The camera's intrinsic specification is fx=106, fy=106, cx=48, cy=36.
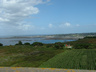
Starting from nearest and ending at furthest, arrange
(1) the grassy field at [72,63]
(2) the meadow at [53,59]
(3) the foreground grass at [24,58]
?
(1) the grassy field at [72,63] < (2) the meadow at [53,59] < (3) the foreground grass at [24,58]

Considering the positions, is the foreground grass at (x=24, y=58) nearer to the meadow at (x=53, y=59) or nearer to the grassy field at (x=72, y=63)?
the meadow at (x=53, y=59)

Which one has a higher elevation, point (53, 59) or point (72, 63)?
point (72, 63)

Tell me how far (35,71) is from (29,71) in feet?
0.70

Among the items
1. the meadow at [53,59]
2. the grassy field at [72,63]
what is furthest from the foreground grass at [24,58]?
the grassy field at [72,63]

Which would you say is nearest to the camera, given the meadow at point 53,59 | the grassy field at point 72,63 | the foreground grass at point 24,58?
the grassy field at point 72,63

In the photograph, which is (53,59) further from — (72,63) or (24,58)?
(24,58)

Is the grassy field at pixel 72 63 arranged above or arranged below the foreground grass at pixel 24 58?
above

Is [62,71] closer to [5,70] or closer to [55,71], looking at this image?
[55,71]

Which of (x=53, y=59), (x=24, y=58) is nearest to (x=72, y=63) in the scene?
(x=53, y=59)

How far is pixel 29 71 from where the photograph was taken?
11.9ft

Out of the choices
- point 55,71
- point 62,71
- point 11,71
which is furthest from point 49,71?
point 11,71

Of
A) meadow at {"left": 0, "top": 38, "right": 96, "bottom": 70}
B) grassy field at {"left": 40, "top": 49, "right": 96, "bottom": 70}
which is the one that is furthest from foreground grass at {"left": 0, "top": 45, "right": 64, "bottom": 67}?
A: grassy field at {"left": 40, "top": 49, "right": 96, "bottom": 70}

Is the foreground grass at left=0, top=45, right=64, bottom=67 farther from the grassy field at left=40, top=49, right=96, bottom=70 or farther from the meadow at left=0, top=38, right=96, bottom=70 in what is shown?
the grassy field at left=40, top=49, right=96, bottom=70

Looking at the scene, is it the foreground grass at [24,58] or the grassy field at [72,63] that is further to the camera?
the foreground grass at [24,58]
